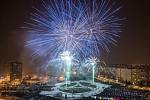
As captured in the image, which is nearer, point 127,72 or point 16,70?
point 127,72

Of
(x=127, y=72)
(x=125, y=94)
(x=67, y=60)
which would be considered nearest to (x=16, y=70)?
(x=67, y=60)

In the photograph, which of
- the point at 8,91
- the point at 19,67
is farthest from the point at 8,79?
the point at 8,91

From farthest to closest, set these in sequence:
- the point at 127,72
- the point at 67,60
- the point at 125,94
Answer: the point at 127,72
the point at 67,60
the point at 125,94

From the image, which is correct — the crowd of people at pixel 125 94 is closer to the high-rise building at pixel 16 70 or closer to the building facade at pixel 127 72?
the building facade at pixel 127 72

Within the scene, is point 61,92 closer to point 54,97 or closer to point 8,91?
point 54,97

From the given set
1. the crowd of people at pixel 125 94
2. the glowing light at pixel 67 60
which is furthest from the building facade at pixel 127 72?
the crowd of people at pixel 125 94

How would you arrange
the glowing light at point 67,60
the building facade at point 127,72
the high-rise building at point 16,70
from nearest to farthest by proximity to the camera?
the glowing light at point 67,60
the building facade at point 127,72
the high-rise building at point 16,70

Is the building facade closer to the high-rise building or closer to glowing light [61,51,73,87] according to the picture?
glowing light [61,51,73,87]

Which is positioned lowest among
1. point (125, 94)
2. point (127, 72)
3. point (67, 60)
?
point (125, 94)

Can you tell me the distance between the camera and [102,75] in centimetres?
4003

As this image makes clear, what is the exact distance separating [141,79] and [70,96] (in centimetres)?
1561

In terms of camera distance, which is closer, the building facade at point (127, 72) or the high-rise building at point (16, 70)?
the building facade at point (127, 72)

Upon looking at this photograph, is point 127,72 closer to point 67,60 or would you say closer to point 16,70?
point 67,60

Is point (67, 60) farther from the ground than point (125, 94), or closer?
farther from the ground
